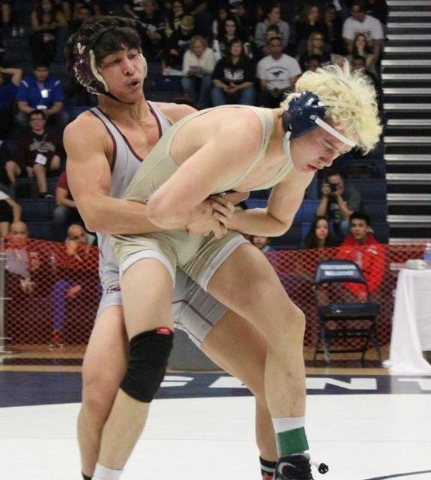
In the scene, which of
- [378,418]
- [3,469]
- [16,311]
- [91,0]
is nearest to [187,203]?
[3,469]

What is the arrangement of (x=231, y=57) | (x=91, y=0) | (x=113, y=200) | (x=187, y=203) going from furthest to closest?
(x=91, y=0), (x=231, y=57), (x=113, y=200), (x=187, y=203)

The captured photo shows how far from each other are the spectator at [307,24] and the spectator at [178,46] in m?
1.16

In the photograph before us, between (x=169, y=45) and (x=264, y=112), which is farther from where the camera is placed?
(x=169, y=45)

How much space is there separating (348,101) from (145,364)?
949 mm

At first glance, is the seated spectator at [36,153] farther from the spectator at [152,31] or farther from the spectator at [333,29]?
the spectator at [333,29]

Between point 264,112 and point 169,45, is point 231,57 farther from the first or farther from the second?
point 264,112

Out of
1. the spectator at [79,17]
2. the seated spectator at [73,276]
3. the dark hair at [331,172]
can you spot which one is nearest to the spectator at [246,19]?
the spectator at [79,17]

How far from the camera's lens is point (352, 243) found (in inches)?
339

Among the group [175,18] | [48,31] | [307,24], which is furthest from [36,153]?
[307,24]

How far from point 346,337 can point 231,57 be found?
12.9 feet

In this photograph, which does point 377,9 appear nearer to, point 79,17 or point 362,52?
point 362,52

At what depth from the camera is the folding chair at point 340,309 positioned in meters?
7.95

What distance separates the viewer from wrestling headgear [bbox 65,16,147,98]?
3475mm

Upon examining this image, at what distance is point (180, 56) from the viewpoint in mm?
11766
